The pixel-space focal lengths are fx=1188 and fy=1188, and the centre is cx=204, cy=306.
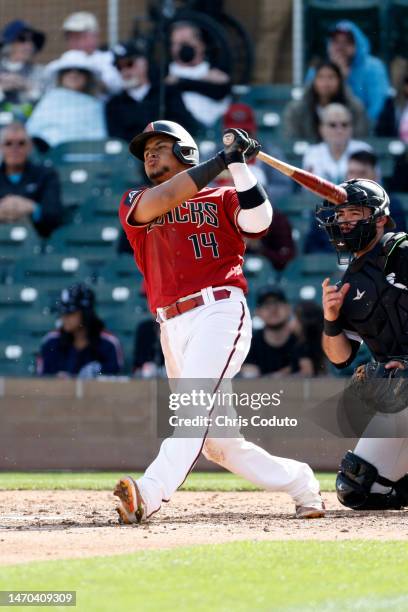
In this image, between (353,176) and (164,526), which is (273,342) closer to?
(353,176)

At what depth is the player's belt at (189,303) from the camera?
205 inches

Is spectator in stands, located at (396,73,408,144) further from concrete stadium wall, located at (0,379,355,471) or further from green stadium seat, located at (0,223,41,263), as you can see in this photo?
green stadium seat, located at (0,223,41,263)

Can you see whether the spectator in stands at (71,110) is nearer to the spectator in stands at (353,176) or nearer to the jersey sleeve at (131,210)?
the spectator in stands at (353,176)

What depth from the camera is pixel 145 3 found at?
12305 millimetres

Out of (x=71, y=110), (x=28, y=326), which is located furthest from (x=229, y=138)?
(x=71, y=110)

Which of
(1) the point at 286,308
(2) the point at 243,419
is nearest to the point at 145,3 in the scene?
(1) the point at 286,308

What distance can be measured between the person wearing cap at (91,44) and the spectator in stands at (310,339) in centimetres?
313

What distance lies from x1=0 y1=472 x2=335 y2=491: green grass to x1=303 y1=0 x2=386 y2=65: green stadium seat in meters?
4.56

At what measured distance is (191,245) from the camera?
529cm

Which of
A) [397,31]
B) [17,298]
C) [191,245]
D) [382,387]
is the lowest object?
[17,298]

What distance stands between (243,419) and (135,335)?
132cm

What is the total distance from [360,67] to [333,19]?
0.69 meters

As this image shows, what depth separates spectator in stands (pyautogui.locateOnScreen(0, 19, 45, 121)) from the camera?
12.3m

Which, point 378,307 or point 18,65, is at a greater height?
point 18,65
